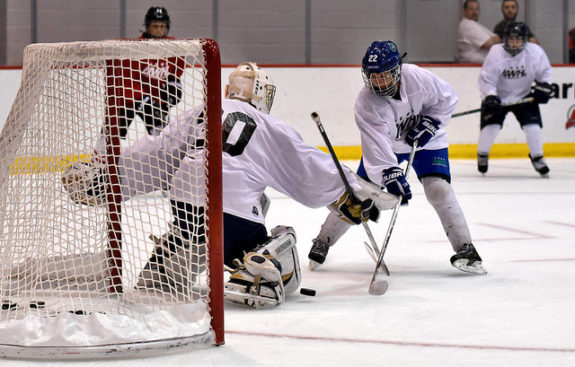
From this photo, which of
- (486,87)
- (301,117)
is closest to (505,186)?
(486,87)

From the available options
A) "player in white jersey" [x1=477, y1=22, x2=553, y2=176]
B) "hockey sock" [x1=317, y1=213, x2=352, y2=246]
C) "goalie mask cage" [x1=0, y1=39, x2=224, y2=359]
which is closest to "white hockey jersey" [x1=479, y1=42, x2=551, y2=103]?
"player in white jersey" [x1=477, y1=22, x2=553, y2=176]

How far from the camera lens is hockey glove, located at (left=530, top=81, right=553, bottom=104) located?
6.53 metres

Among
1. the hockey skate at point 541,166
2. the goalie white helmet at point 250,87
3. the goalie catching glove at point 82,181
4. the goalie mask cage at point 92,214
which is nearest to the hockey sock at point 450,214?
the goalie white helmet at point 250,87

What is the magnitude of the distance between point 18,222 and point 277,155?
80 cm

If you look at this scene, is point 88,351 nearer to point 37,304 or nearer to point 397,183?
point 37,304

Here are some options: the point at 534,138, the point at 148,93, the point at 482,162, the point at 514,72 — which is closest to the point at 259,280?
the point at 148,93

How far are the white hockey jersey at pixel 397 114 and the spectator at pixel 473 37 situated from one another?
4.71 meters

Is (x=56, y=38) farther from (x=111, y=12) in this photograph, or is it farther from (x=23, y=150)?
(x=23, y=150)

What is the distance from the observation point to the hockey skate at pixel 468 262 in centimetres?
305

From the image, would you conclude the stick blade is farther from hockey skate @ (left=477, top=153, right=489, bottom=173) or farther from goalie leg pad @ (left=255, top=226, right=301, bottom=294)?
hockey skate @ (left=477, top=153, right=489, bottom=173)

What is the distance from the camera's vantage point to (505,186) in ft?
19.6

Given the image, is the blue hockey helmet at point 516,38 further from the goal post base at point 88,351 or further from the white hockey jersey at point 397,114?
the goal post base at point 88,351

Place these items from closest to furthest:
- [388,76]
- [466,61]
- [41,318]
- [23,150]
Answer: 1. [41,318]
2. [23,150]
3. [388,76]
4. [466,61]

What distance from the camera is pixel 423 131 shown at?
10.5 feet
